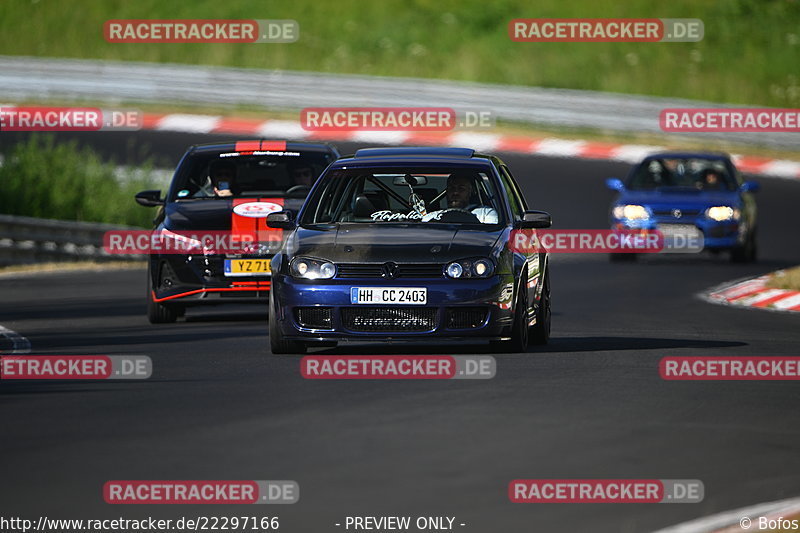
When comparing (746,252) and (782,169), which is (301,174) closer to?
(746,252)

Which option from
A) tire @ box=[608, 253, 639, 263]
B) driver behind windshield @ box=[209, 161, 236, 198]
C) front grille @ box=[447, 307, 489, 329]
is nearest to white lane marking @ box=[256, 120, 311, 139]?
tire @ box=[608, 253, 639, 263]

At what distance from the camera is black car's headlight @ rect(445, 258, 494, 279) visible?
12.1 meters

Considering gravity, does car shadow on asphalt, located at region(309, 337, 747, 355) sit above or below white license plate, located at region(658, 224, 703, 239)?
below

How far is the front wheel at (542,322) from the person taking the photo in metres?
13.4

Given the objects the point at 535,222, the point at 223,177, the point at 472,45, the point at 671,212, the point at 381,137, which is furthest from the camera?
the point at 472,45

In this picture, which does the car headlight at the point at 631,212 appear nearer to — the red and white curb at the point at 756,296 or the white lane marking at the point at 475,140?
the red and white curb at the point at 756,296

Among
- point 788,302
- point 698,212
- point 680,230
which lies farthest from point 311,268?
point 680,230

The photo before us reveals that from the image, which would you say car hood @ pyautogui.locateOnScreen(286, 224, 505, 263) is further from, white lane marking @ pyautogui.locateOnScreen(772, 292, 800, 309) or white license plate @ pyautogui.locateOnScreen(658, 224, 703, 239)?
white license plate @ pyautogui.locateOnScreen(658, 224, 703, 239)

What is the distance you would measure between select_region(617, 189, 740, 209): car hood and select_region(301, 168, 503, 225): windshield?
10.9 m

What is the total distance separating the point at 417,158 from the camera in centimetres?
1339

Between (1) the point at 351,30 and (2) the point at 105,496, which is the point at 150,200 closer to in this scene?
(2) the point at 105,496

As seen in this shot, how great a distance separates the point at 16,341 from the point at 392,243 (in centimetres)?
372

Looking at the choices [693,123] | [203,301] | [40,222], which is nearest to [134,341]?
[203,301]

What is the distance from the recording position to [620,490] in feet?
25.7
